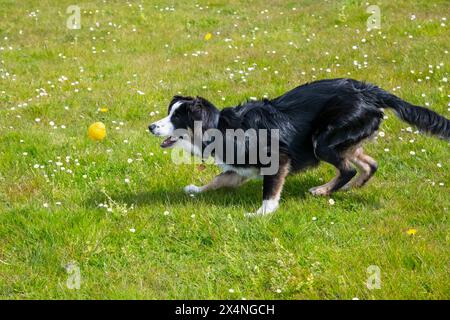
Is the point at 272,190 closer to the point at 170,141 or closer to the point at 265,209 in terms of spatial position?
the point at 265,209

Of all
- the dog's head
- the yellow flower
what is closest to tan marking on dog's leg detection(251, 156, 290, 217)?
the dog's head

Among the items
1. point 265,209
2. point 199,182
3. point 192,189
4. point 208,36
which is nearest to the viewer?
point 265,209

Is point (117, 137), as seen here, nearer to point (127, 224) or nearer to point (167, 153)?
point (167, 153)

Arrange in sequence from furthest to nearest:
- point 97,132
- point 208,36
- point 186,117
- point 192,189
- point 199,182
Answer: point 208,36 < point 97,132 < point 199,182 < point 192,189 < point 186,117

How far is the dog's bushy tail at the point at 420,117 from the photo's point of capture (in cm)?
536

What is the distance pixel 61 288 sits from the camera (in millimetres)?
4344

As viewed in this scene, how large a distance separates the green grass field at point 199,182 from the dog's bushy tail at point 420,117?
664 millimetres

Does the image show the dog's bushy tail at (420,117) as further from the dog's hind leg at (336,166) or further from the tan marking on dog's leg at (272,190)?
the tan marking on dog's leg at (272,190)

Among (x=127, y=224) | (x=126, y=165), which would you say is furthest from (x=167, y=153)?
(x=127, y=224)

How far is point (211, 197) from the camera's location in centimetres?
576

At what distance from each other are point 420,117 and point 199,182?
2.46 metres

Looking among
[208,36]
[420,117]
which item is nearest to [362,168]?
[420,117]
